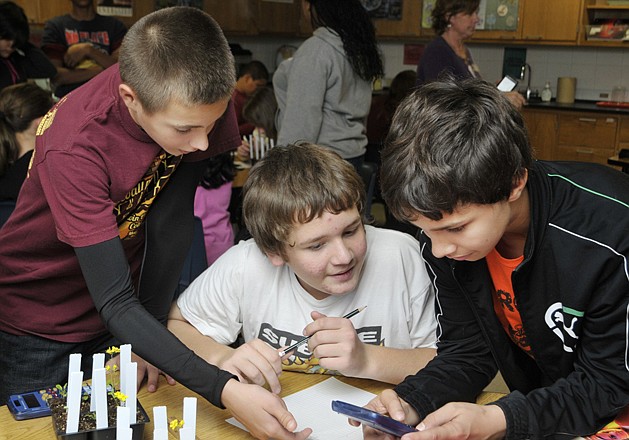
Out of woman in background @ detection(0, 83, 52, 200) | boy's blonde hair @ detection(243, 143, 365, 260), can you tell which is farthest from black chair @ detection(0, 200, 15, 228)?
boy's blonde hair @ detection(243, 143, 365, 260)

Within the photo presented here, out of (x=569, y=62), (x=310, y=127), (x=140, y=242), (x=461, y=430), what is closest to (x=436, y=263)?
(x=461, y=430)

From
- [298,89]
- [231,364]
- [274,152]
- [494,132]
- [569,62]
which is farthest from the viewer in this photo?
[569,62]

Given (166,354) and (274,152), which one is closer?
(166,354)

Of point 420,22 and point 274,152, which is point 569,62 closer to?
point 420,22

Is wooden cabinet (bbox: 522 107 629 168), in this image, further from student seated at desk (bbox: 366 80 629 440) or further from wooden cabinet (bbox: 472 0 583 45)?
student seated at desk (bbox: 366 80 629 440)

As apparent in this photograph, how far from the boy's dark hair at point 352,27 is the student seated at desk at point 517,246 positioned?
1.66 m

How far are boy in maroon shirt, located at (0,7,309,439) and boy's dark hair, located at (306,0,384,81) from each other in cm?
134

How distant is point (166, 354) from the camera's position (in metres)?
1.16

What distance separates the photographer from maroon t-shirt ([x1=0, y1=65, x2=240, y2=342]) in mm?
1187

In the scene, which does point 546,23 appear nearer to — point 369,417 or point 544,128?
point 544,128

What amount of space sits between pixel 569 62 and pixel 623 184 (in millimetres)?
5434

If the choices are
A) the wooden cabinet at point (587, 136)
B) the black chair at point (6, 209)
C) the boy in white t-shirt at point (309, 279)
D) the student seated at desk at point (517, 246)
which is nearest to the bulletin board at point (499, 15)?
the wooden cabinet at point (587, 136)

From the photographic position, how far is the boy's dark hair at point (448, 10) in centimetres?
348

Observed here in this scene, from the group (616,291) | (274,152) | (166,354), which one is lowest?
(166,354)
